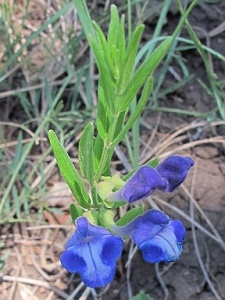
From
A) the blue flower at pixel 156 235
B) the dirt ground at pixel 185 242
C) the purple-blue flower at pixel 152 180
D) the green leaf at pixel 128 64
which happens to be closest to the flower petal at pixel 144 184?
the purple-blue flower at pixel 152 180

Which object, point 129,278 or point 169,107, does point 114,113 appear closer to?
point 129,278

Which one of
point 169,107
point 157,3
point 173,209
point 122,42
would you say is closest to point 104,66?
point 122,42

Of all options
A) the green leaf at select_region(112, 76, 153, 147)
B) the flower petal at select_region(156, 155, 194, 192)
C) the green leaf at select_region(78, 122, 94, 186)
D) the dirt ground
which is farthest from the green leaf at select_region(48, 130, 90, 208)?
the dirt ground

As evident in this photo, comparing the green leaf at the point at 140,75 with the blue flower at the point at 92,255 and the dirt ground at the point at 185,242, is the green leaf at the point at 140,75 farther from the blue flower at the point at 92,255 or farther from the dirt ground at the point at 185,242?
the dirt ground at the point at 185,242

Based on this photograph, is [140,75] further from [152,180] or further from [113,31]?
[152,180]

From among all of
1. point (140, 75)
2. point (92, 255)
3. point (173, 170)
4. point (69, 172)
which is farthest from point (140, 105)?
point (92, 255)
